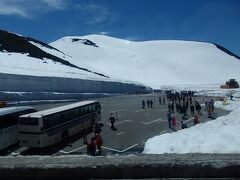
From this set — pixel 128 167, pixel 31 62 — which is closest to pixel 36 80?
pixel 31 62

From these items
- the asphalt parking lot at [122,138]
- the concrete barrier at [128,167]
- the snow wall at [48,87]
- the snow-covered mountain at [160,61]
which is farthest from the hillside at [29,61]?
the concrete barrier at [128,167]

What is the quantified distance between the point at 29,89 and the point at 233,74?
115283mm

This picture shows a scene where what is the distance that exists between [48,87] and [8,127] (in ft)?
146

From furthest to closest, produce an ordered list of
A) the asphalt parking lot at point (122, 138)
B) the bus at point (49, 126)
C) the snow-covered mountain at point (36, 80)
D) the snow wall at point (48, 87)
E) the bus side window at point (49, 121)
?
the snow-covered mountain at point (36, 80), the snow wall at point (48, 87), the bus side window at point (49, 121), the bus at point (49, 126), the asphalt parking lot at point (122, 138)

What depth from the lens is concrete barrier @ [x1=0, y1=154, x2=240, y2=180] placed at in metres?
4.13

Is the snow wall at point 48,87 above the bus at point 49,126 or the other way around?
above

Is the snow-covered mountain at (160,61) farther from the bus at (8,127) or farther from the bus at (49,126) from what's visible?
the bus at (8,127)

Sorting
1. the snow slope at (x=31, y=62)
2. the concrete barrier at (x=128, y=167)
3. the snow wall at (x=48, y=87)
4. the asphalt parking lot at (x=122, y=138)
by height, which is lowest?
the asphalt parking lot at (x=122, y=138)

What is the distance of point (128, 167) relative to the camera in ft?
13.9

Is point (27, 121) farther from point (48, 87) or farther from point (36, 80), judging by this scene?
point (48, 87)

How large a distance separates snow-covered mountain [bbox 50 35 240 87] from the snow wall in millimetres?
50697

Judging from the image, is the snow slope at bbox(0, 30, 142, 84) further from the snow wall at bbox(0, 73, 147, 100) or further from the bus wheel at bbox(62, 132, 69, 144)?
the bus wheel at bbox(62, 132, 69, 144)

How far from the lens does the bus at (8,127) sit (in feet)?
68.6

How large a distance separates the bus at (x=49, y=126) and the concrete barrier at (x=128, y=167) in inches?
650
